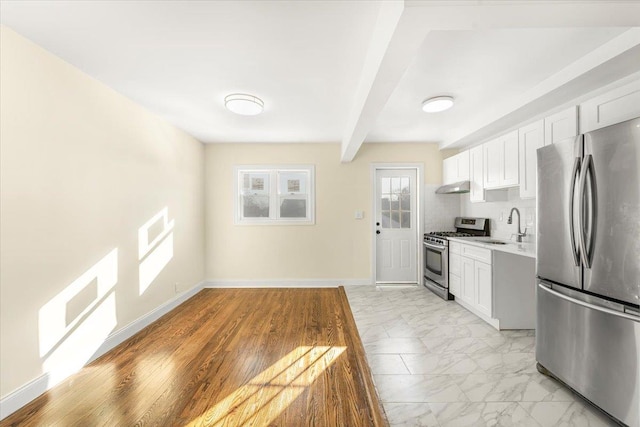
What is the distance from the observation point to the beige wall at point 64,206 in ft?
6.15

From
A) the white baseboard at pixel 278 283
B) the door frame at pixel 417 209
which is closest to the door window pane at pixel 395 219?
the door frame at pixel 417 209

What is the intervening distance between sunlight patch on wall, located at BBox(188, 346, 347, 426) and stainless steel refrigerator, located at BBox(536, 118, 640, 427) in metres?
1.71

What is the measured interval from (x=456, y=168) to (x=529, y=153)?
1548 mm

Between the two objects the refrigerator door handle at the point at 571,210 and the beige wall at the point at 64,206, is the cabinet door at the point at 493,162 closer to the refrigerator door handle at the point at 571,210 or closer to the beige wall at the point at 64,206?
the refrigerator door handle at the point at 571,210

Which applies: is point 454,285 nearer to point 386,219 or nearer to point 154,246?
point 386,219

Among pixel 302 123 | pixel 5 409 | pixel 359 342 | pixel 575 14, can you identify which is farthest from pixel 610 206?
pixel 5 409

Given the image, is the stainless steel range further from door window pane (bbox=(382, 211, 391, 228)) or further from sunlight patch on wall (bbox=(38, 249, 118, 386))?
sunlight patch on wall (bbox=(38, 249, 118, 386))

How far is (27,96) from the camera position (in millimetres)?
1972

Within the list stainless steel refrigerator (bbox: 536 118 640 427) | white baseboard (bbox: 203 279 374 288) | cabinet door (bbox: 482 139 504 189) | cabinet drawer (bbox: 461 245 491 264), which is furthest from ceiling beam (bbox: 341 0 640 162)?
white baseboard (bbox: 203 279 374 288)

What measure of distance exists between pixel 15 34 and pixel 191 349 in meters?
2.75

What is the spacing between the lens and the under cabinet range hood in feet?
13.7

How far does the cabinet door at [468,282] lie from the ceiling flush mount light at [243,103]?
124 inches

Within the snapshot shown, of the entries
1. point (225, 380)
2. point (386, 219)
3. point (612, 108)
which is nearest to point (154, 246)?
point (225, 380)

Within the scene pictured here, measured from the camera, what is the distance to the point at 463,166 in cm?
436
